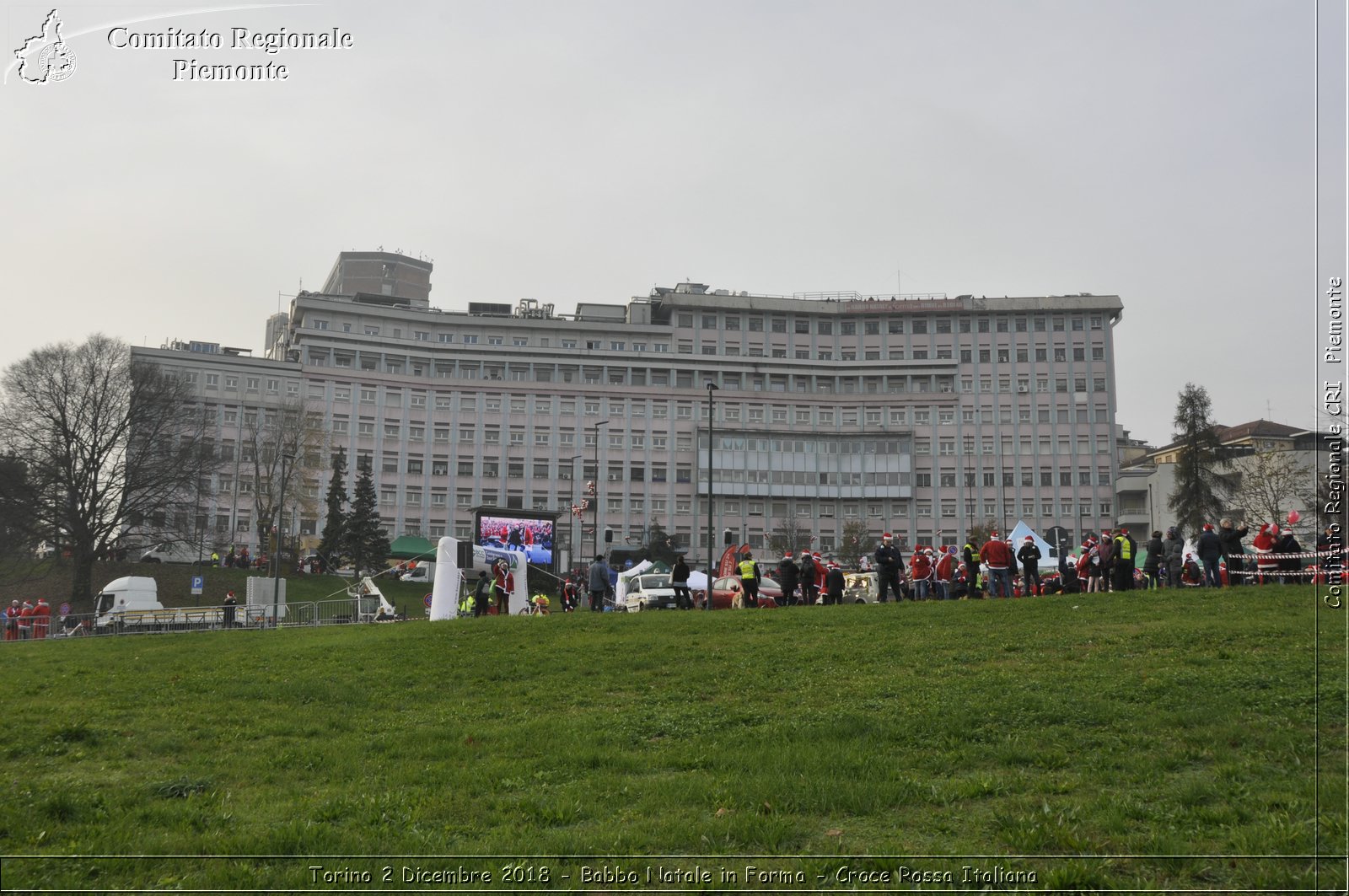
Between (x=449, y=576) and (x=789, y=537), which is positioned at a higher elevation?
(x=789, y=537)

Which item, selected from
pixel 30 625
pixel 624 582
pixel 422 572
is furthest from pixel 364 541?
pixel 624 582

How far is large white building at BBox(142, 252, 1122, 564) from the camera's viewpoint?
358 ft

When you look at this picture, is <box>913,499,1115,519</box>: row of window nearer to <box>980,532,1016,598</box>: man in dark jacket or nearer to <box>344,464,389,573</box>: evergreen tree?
<box>344,464,389,573</box>: evergreen tree

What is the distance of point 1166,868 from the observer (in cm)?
691

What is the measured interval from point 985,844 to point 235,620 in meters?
38.3

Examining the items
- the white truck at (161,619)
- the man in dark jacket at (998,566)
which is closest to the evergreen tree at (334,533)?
the white truck at (161,619)

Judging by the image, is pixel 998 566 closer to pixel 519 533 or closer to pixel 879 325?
pixel 519 533

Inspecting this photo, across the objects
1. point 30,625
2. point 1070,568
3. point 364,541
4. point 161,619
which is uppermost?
point 1070,568

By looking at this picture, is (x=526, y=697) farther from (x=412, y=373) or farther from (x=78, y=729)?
(x=412, y=373)

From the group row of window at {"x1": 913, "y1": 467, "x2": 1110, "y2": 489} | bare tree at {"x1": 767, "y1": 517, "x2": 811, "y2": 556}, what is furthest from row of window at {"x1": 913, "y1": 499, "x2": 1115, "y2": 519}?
bare tree at {"x1": 767, "y1": 517, "x2": 811, "y2": 556}

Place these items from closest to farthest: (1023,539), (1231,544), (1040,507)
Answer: (1231,544) < (1023,539) < (1040,507)

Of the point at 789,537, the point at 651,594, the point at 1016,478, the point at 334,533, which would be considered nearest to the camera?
the point at 651,594

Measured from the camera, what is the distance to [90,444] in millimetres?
60281

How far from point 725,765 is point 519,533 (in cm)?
5668
